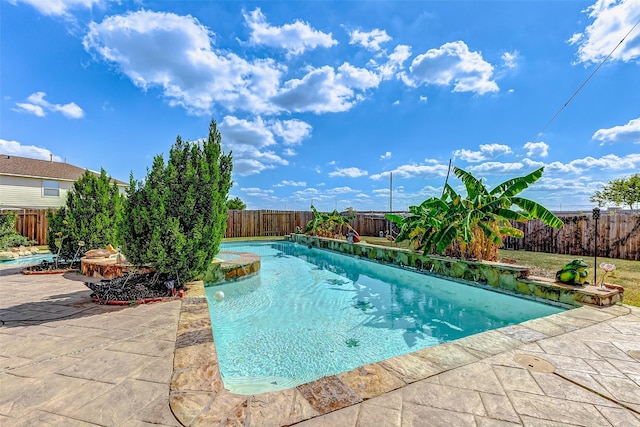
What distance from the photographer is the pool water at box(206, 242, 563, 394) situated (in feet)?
11.6

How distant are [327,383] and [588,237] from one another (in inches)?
518

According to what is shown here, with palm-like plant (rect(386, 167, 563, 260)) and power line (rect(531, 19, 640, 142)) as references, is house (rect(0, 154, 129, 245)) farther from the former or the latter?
power line (rect(531, 19, 640, 142))

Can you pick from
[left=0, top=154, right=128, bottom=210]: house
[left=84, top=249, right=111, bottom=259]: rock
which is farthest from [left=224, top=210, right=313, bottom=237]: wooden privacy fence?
[left=84, top=249, right=111, bottom=259]: rock

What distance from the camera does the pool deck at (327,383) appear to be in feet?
6.15

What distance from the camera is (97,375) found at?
2350 millimetres

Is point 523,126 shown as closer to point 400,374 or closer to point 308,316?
point 308,316

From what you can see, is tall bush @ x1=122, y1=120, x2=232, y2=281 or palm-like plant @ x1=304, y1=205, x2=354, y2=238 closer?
tall bush @ x1=122, y1=120, x2=232, y2=281

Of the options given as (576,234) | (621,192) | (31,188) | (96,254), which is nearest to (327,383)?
(96,254)

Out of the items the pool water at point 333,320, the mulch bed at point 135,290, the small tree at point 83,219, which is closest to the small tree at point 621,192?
the pool water at point 333,320

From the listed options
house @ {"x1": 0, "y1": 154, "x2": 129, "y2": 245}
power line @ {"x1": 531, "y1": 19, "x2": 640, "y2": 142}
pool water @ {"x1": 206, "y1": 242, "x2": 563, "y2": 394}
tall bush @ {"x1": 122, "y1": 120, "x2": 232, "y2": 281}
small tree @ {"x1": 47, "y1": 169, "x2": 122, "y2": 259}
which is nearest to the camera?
pool water @ {"x1": 206, "y1": 242, "x2": 563, "y2": 394}

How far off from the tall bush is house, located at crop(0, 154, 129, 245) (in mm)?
14403

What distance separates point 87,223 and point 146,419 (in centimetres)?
808

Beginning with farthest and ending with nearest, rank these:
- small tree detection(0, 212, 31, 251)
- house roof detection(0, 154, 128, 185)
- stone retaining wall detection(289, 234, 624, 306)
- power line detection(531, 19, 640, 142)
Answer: house roof detection(0, 154, 128, 185), small tree detection(0, 212, 31, 251), power line detection(531, 19, 640, 142), stone retaining wall detection(289, 234, 624, 306)

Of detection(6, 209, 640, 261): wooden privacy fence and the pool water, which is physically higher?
detection(6, 209, 640, 261): wooden privacy fence
